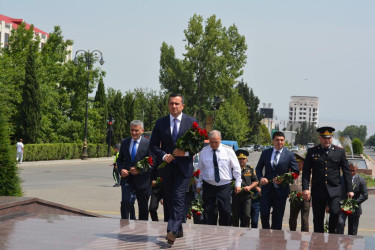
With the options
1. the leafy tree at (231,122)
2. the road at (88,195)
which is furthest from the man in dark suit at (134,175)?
the leafy tree at (231,122)

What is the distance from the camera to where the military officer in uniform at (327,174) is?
870cm

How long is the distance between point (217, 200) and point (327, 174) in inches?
64.3

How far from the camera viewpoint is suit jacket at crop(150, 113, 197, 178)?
7.37 m

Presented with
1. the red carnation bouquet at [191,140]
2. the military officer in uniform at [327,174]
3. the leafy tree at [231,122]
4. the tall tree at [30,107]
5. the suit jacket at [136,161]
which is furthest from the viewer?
the leafy tree at [231,122]

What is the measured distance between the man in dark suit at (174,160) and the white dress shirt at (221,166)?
1611mm

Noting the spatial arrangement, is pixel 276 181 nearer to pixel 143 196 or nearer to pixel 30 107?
pixel 143 196

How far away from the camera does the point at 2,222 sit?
868 centimetres

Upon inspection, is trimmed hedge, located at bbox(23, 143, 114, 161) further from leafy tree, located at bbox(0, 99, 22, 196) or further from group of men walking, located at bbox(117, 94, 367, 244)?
group of men walking, located at bbox(117, 94, 367, 244)

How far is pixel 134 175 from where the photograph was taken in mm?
9461

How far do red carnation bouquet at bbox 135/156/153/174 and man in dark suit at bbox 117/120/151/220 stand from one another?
0.15 metres

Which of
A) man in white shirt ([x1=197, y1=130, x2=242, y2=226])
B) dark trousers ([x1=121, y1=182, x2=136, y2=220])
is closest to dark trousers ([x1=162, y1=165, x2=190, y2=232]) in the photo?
man in white shirt ([x1=197, y1=130, x2=242, y2=226])

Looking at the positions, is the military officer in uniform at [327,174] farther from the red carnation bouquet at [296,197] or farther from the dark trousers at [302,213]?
the dark trousers at [302,213]

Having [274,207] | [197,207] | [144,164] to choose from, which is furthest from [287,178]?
[144,164]

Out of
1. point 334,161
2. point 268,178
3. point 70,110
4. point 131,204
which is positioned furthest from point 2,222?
point 70,110
